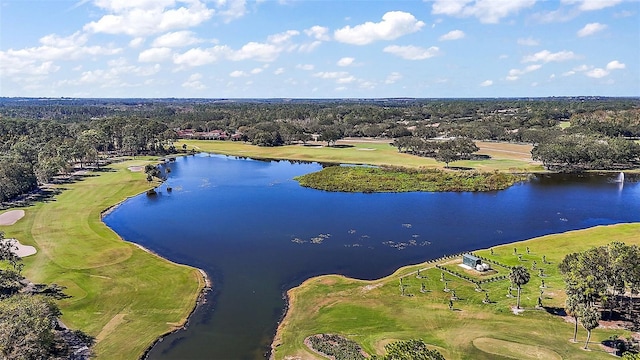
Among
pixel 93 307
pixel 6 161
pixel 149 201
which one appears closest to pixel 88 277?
pixel 93 307

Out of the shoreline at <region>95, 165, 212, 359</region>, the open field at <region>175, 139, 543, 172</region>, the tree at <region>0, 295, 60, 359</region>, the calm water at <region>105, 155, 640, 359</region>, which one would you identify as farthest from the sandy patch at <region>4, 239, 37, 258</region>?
the open field at <region>175, 139, 543, 172</region>

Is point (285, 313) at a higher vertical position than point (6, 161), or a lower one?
lower

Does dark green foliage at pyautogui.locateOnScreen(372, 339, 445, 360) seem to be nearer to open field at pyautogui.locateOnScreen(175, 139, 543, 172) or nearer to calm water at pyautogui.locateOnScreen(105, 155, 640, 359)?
calm water at pyautogui.locateOnScreen(105, 155, 640, 359)

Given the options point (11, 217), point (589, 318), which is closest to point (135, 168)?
point (11, 217)

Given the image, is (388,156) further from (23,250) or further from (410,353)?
(410,353)

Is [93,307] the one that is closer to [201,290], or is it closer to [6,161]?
[201,290]

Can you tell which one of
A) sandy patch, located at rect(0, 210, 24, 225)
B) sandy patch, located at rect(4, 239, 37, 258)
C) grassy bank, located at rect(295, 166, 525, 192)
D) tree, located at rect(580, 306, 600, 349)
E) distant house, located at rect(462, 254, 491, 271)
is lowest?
sandy patch, located at rect(4, 239, 37, 258)

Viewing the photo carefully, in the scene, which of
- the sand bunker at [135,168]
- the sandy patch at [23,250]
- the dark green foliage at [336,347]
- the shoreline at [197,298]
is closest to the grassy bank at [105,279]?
the shoreline at [197,298]
